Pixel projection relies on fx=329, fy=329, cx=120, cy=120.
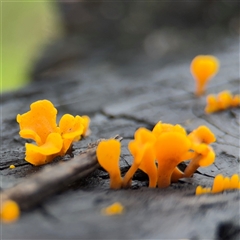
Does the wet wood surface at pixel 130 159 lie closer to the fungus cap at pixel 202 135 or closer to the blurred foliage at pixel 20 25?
the fungus cap at pixel 202 135

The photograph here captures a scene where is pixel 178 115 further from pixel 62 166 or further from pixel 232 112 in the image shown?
pixel 62 166

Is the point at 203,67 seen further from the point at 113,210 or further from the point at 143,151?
the point at 113,210

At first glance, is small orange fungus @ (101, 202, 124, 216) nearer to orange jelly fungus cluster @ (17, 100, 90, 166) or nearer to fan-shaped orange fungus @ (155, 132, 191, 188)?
fan-shaped orange fungus @ (155, 132, 191, 188)

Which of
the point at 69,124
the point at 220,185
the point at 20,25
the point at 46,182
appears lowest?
the point at 220,185

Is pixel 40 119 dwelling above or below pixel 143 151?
above

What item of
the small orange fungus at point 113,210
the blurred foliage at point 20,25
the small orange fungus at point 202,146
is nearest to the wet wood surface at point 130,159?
the small orange fungus at point 113,210

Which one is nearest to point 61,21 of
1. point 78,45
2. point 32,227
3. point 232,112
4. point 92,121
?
point 78,45

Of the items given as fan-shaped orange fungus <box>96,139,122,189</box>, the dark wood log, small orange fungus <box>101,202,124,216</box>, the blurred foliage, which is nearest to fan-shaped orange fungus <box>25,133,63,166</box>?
the dark wood log

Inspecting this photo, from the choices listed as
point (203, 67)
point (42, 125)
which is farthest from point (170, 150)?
point (203, 67)
